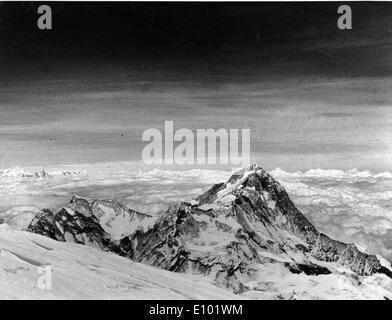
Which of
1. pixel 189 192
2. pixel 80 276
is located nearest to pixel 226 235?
pixel 189 192

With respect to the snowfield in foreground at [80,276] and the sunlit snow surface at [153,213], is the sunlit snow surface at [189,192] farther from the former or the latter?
the snowfield in foreground at [80,276]

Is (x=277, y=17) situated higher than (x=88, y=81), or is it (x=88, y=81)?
(x=277, y=17)

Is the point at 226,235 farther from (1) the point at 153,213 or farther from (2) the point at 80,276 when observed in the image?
(2) the point at 80,276

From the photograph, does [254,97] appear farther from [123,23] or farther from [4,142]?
[4,142]

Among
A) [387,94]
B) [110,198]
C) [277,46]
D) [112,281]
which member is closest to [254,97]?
[277,46]

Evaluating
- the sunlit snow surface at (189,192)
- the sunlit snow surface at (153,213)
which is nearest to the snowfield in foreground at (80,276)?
the sunlit snow surface at (153,213)
